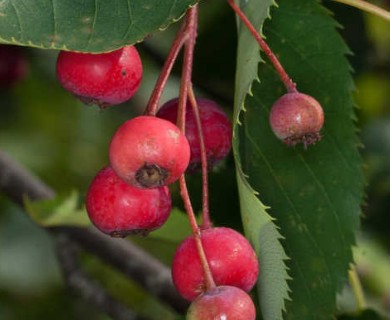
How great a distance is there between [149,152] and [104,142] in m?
2.75

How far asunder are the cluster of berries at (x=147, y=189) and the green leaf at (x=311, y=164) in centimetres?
28

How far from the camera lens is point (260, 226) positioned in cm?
153

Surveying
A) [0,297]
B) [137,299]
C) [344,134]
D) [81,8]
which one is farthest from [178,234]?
[0,297]

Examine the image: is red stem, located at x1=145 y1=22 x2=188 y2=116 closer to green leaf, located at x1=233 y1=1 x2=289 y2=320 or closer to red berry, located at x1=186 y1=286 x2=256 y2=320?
green leaf, located at x1=233 y1=1 x2=289 y2=320

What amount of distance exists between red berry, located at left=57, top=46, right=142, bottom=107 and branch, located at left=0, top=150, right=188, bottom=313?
1075 mm

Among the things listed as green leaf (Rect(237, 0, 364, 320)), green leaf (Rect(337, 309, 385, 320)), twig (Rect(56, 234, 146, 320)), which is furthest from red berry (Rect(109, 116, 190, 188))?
twig (Rect(56, 234, 146, 320))

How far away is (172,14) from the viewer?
150cm

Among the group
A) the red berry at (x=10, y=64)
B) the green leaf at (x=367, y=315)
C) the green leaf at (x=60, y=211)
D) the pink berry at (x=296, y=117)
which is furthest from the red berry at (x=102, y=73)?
the red berry at (x=10, y=64)

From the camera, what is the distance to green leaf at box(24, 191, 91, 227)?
2.02m

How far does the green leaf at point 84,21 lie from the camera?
4.76 ft

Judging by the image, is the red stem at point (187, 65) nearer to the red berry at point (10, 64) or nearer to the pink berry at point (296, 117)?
the pink berry at point (296, 117)

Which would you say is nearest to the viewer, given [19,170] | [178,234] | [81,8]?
[81,8]

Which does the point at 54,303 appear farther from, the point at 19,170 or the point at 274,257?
the point at 274,257

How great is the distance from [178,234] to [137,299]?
5.39 feet
